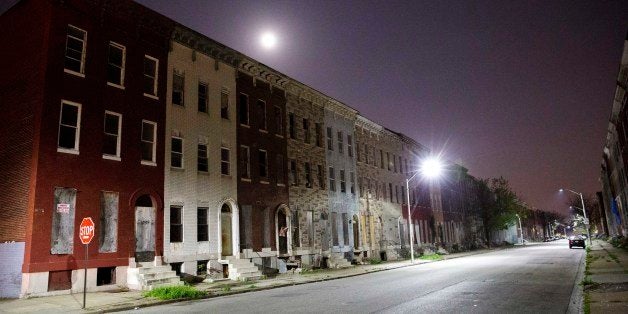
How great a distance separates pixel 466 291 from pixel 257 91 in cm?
1937

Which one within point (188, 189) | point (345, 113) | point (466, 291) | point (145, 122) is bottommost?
point (466, 291)

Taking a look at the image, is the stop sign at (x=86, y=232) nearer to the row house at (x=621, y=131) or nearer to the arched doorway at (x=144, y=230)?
the arched doorway at (x=144, y=230)

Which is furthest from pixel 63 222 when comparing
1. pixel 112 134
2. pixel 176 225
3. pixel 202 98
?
pixel 202 98

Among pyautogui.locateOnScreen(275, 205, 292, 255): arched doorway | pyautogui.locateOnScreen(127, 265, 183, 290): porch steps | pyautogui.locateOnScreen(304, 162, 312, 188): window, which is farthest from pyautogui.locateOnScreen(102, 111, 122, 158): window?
pyautogui.locateOnScreen(304, 162, 312, 188): window

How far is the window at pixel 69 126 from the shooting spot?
18067 millimetres

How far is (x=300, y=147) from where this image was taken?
32250mm

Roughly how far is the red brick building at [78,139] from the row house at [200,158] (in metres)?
0.88

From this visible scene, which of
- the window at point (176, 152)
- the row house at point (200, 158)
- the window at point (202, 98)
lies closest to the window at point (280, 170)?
the row house at point (200, 158)

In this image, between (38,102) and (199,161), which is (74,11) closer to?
(38,102)

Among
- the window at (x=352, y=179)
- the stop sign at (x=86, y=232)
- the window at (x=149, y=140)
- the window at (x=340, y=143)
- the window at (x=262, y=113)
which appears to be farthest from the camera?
the window at (x=352, y=179)

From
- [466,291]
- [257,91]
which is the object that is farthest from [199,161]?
[466,291]

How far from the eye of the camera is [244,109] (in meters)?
27.8

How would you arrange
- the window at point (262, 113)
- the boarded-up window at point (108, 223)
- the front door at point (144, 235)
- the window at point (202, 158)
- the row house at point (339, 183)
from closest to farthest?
1. the boarded-up window at point (108, 223)
2. the front door at point (144, 235)
3. the window at point (202, 158)
4. the window at point (262, 113)
5. the row house at point (339, 183)

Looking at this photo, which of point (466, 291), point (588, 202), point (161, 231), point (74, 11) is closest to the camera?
point (466, 291)
